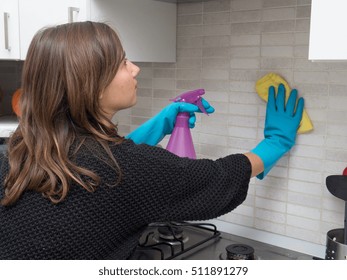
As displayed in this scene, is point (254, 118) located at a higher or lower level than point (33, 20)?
lower

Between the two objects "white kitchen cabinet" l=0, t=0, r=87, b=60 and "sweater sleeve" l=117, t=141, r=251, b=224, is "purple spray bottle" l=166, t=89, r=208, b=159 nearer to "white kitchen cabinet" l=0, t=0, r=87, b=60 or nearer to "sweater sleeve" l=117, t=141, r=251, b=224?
"sweater sleeve" l=117, t=141, r=251, b=224

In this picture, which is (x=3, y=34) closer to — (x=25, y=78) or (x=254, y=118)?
(x=25, y=78)

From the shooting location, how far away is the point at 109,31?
3.20 ft

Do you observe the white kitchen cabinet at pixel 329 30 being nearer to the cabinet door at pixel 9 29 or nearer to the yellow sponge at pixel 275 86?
the yellow sponge at pixel 275 86

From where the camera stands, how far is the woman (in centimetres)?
91

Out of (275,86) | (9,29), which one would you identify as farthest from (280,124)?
(9,29)

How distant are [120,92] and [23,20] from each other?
2.15 feet

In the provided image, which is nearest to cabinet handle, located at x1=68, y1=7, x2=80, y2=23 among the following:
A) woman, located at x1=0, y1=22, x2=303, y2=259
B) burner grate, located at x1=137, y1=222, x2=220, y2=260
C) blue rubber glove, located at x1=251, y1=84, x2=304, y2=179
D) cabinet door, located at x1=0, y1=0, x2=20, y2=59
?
cabinet door, located at x1=0, y1=0, x2=20, y2=59

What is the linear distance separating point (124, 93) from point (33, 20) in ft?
2.01

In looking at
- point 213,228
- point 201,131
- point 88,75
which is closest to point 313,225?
point 213,228

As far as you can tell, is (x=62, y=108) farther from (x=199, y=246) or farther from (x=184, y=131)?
(x=199, y=246)

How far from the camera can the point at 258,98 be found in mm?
1448

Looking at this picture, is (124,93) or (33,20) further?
(33,20)

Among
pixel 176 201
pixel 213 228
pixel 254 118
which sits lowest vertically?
pixel 213 228
